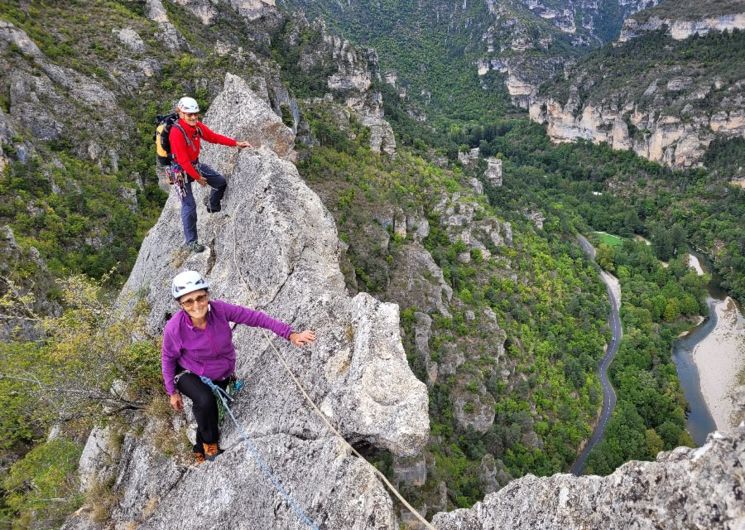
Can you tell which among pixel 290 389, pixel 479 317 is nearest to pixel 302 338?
pixel 290 389

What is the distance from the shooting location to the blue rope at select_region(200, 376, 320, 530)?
199 inches

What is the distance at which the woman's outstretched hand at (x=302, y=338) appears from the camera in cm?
608

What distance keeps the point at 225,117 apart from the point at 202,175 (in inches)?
107

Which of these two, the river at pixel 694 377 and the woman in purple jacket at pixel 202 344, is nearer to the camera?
the woman in purple jacket at pixel 202 344

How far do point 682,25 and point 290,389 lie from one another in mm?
125503

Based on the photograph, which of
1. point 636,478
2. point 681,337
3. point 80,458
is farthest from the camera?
point 681,337

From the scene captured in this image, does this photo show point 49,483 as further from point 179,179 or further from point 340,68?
point 340,68

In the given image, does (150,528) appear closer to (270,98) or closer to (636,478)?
(636,478)

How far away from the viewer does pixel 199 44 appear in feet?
147

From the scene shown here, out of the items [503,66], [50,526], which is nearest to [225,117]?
[50,526]

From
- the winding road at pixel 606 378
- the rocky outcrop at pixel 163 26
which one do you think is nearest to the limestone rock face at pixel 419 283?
the winding road at pixel 606 378

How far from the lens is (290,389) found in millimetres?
6191

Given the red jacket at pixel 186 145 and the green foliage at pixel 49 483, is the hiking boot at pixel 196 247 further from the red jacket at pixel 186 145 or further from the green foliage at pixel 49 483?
the green foliage at pixel 49 483

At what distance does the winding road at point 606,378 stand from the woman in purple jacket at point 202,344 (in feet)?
79.7
